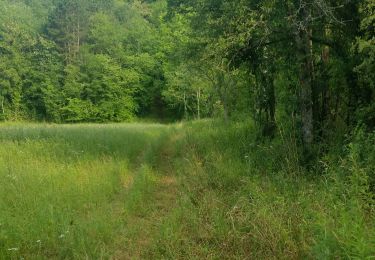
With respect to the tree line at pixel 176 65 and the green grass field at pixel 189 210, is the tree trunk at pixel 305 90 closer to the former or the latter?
the tree line at pixel 176 65

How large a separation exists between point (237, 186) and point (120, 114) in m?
46.4

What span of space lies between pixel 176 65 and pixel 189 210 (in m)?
23.4

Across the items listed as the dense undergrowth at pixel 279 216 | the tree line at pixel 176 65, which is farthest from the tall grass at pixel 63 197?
the tree line at pixel 176 65

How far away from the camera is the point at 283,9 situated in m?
8.23

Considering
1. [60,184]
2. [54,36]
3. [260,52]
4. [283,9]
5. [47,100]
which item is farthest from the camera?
[54,36]

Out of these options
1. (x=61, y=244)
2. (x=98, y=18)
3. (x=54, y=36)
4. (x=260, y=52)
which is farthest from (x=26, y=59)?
(x=61, y=244)

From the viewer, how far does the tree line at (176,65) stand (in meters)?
8.19

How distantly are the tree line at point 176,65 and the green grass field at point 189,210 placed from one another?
6.81 ft

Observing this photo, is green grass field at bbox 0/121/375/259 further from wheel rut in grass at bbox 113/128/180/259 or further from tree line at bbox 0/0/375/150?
tree line at bbox 0/0/375/150

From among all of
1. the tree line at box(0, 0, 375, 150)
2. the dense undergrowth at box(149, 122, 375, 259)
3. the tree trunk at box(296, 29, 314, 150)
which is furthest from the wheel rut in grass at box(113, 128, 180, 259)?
the tree line at box(0, 0, 375, 150)

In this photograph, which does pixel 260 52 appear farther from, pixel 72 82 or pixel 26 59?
pixel 26 59

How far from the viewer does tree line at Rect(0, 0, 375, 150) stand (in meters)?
8.19

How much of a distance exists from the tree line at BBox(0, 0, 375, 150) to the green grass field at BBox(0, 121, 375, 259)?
2.08 m

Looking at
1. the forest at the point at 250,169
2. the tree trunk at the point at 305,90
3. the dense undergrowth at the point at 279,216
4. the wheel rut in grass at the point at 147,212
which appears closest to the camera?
the dense undergrowth at the point at 279,216
